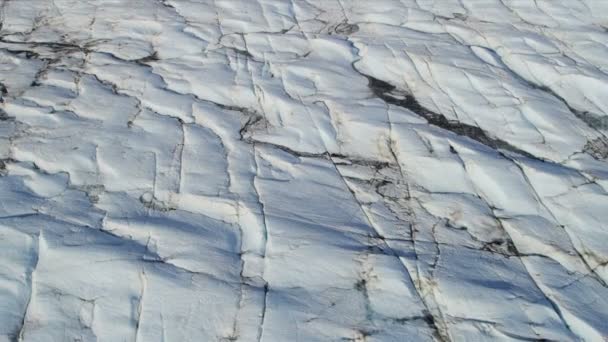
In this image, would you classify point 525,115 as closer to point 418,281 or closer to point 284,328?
point 418,281

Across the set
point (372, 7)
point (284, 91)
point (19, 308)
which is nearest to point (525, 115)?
point (284, 91)

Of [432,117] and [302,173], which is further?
[432,117]

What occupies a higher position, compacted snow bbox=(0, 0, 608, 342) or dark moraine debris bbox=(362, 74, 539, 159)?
dark moraine debris bbox=(362, 74, 539, 159)

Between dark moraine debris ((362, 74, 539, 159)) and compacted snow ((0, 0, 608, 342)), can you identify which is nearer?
compacted snow ((0, 0, 608, 342))

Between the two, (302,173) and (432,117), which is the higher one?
(432,117)

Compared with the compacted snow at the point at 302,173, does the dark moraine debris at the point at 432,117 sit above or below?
above

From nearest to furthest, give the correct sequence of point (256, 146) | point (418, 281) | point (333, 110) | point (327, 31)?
point (418, 281) < point (256, 146) < point (333, 110) < point (327, 31)

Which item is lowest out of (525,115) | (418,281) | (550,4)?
(418,281)

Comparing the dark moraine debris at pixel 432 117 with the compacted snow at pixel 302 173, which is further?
the dark moraine debris at pixel 432 117
